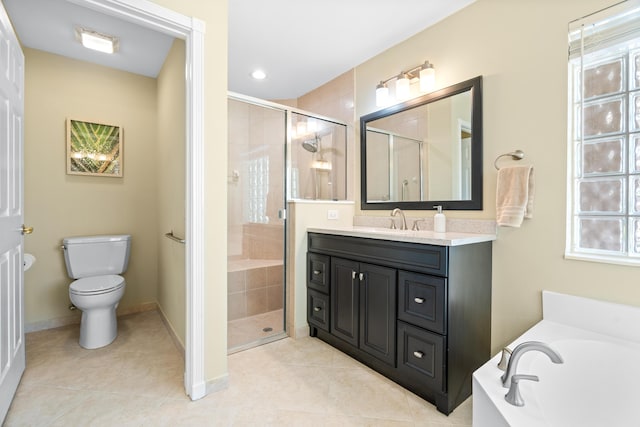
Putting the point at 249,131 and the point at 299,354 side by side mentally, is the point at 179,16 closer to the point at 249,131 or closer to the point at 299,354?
the point at 249,131

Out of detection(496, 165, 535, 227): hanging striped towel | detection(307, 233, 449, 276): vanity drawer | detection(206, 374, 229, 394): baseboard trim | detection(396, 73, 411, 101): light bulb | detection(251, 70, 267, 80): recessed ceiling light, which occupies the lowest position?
detection(206, 374, 229, 394): baseboard trim

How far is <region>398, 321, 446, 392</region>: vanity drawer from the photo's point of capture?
5.06 feet

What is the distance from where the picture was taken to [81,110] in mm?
2660

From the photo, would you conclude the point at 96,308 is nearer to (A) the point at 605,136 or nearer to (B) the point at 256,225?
(B) the point at 256,225

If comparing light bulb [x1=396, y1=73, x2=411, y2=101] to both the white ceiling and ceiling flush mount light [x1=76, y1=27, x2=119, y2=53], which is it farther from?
ceiling flush mount light [x1=76, y1=27, x2=119, y2=53]

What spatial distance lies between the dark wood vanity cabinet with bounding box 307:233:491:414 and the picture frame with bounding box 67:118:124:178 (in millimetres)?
2251

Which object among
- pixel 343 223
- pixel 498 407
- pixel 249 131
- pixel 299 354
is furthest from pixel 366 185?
pixel 498 407

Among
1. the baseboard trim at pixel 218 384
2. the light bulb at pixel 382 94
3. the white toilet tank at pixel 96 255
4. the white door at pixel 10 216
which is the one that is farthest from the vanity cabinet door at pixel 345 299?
the white toilet tank at pixel 96 255

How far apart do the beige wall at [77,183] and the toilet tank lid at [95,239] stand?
139 mm

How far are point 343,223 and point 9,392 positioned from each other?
2334 mm

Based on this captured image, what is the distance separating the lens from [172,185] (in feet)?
7.84

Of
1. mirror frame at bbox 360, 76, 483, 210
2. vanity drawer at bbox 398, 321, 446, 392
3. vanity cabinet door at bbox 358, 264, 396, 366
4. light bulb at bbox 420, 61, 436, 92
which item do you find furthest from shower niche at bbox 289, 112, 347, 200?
vanity drawer at bbox 398, 321, 446, 392

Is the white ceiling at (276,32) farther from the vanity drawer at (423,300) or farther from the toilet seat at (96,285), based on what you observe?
the toilet seat at (96,285)

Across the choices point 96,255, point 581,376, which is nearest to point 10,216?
point 96,255
